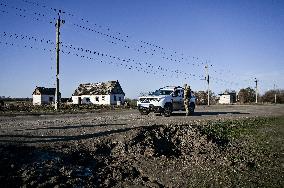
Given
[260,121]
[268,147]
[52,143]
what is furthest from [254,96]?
[52,143]

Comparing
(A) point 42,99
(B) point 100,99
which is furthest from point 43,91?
(B) point 100,99

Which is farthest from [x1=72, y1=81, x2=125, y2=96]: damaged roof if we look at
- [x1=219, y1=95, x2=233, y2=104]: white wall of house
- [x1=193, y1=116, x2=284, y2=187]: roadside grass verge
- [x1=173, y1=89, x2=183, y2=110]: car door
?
[x1=193, y1=116, x2=284, y2=187]: roadside grass verge

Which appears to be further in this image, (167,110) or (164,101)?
(167,110)

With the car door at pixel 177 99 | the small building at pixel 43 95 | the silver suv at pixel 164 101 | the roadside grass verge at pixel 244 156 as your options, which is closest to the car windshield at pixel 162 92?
the silver suv at pixel 164 101

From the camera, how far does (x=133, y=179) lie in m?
8.35

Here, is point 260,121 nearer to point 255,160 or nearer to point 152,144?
point 255,160

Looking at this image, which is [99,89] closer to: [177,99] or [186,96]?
[177,99]

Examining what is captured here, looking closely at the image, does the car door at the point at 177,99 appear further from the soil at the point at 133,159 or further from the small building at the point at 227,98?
the small building at the point at 227,98

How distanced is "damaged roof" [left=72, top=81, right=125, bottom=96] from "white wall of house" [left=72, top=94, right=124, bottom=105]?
743mm

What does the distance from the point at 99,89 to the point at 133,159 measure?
207 feet

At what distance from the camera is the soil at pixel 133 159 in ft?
25.6

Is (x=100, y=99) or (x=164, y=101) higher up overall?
(x=100, y=99)

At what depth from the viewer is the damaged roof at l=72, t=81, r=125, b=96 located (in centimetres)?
6976

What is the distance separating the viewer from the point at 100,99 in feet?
231
